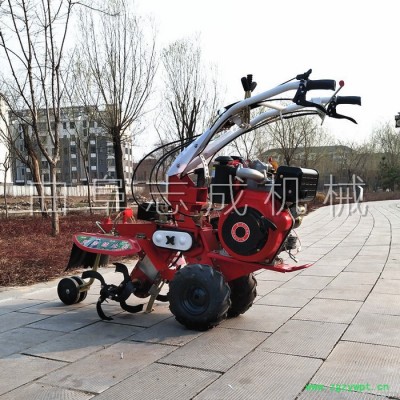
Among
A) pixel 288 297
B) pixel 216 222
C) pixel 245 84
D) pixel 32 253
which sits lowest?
pixel 288 297

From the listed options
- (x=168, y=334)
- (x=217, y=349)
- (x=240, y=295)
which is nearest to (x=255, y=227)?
(x=240, y=295)

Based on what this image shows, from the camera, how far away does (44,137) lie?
20.6 metres

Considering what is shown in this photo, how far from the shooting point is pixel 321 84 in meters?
4.43

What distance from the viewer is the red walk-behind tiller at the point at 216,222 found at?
4.70 meters

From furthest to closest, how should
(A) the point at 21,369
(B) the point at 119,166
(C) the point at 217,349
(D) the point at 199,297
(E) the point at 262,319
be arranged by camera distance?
(B) the point at 119,166 < (E) the point at 262,319 < (D) the point at 199,297 < (C) the point at 217,349 < (A) the point at 21,369

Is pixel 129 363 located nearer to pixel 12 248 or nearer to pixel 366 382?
pixel 366 382

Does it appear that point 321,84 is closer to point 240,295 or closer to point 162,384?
point 240,295

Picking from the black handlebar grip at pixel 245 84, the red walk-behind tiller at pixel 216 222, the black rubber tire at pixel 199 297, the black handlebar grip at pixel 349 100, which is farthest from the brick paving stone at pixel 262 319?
the black handlebar grip at pixel 245 84

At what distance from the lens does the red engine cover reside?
468 centimetres

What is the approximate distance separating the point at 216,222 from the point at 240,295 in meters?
0.85

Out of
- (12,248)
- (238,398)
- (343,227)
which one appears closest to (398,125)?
(343,227)

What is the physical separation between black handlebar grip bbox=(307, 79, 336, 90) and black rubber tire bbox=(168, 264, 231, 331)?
2014 millimetres

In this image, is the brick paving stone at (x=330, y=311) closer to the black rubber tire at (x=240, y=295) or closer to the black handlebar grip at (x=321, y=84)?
the black rubber tire at (x=240, y=295)

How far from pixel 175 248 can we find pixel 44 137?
1700cm
